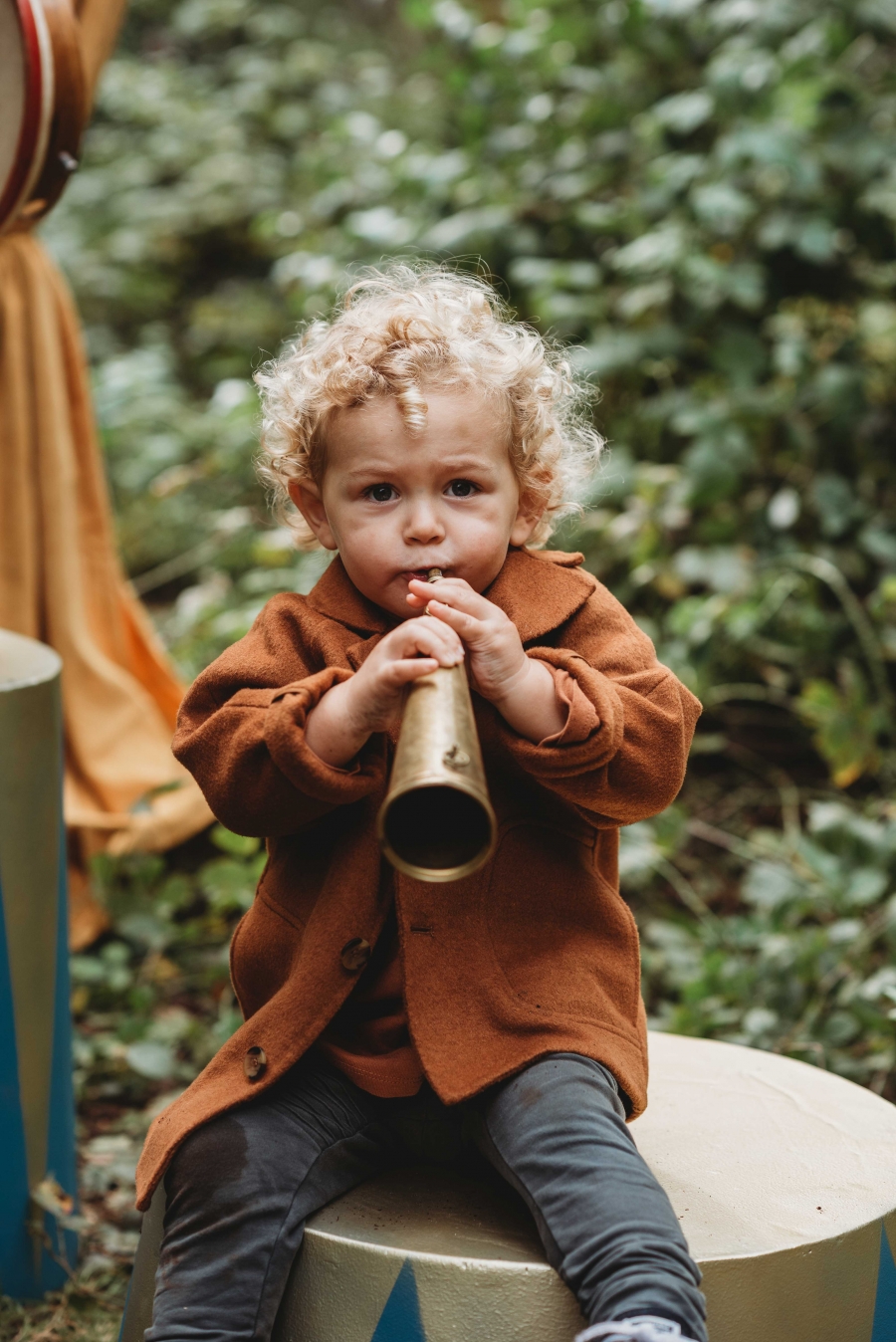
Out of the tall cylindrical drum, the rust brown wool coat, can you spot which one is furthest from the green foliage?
the rust brown wool coat

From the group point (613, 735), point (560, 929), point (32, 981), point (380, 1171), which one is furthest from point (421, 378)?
point (32, 981)

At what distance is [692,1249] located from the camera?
125 cm

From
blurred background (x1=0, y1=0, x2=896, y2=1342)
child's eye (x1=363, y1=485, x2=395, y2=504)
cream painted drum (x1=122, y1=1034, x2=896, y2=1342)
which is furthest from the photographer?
blurred background (x1=0, y1=0, x2=896, y2=1342)

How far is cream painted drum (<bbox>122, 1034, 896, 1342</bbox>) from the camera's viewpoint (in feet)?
3.91

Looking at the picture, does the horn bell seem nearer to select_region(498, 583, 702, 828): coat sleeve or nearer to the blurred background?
select_region(498, 583, 702, 828): coat sleeve

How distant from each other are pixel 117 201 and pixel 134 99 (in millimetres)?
668

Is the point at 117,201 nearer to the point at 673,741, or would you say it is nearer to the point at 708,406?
the point at 708,406

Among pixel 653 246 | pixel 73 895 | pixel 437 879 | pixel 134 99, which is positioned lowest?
pixel 73 895

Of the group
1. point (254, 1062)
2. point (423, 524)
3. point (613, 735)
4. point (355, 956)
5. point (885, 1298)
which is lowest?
point (885, 1298)

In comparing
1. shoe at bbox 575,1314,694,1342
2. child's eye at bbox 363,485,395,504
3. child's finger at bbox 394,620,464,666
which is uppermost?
child's eye at bbox 363,485,395,504

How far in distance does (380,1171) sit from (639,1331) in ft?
1.32

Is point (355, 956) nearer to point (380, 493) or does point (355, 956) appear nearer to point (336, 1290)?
point (336, 1290)

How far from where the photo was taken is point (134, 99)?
695 cm

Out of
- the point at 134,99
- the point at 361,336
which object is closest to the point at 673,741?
the point at 361,336
